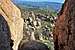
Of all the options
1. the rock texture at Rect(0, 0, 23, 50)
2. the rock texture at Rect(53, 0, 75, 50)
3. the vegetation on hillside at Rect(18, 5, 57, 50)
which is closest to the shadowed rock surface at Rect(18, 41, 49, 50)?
the rock texture at Rect(0, 0, 23, 50)

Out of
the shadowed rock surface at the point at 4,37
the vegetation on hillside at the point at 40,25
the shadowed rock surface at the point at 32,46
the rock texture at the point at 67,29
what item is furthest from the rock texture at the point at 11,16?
the vegetation on hillside at the point at 40,25

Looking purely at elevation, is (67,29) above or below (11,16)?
above

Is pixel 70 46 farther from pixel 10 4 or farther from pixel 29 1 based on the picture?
pixel 29 1

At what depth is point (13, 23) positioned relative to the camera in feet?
88.2

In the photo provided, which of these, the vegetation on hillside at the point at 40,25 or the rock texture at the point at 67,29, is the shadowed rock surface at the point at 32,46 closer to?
the rock texture at the point at 67,29

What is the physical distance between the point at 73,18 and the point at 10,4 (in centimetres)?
933

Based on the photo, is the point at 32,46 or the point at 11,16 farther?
the point at 32,46

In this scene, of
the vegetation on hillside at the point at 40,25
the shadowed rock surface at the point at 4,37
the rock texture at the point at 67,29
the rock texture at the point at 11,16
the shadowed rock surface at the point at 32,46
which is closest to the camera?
the rock texture at the point at 67,29

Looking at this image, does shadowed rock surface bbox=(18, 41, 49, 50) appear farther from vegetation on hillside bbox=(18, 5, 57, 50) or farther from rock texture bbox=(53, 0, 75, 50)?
vegetation on hillside bbox=(18, 5, 57, 50)

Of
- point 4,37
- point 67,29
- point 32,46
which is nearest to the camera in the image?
point 67,29

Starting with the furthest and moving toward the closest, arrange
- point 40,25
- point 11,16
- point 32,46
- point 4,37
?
point 40,25, point 32,46, point 11,16, point 4,37

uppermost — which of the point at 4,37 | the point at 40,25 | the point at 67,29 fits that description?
the point at 67,29

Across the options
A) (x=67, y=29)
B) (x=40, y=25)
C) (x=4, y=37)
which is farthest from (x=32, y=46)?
(x=40, y=25)

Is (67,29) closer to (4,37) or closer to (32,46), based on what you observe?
(4,37)
